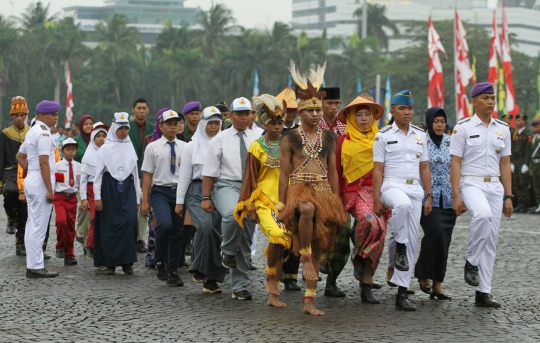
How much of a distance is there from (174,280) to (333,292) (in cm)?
174

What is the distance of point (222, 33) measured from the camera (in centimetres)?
10050

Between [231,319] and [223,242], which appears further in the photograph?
[223,242]

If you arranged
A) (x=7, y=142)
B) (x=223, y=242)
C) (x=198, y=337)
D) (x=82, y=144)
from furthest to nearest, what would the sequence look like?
(x=82, y=144) < (x=7, y=142) < (x=223, y=242) < (x=198, y=337)

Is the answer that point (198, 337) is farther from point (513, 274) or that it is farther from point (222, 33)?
point (222, 33)

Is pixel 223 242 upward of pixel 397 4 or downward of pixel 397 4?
downward

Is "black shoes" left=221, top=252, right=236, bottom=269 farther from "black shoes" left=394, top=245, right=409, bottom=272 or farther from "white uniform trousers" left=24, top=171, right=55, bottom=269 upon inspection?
"white uniform trousers" left=24, top=171, right=55, bottom=269

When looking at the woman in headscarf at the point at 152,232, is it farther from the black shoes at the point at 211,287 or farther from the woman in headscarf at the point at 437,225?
the woman in headscarf at the point at 437,225

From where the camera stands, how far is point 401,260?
32.2 feet

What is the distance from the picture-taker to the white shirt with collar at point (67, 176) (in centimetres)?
1452

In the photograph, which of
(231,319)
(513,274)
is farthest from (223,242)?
(513,274)

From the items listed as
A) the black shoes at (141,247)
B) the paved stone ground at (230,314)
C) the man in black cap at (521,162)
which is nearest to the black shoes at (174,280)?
the paved stone ground at (230,314)

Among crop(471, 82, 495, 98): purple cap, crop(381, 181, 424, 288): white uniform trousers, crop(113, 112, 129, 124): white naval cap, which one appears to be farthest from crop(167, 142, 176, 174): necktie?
crop(471, 82, 495, 98): purple cap

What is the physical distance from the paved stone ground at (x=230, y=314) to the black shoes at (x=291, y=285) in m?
0.22

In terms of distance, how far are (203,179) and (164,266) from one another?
1.65 meters
